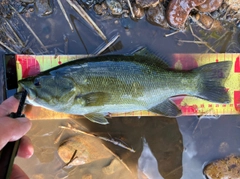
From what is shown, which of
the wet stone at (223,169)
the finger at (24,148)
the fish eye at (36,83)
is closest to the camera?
the finger at (24,148)

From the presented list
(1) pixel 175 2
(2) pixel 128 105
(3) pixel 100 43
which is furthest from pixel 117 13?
(2) pixel 128 105

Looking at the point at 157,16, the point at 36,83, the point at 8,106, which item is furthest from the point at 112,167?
the point at 157,16

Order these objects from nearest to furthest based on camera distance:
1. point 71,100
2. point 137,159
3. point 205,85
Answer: point 71,100
point 205,85
point 137,159

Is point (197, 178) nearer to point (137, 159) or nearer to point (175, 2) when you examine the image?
point (137, 159)

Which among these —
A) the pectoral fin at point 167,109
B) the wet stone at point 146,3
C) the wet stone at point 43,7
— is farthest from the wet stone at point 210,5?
the wet stone at point 43,7

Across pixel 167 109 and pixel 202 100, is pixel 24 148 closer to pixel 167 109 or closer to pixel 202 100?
pixel 167 109

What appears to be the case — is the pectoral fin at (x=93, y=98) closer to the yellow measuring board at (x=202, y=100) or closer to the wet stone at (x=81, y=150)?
the yellow measuring board at (x=202, y=100)
